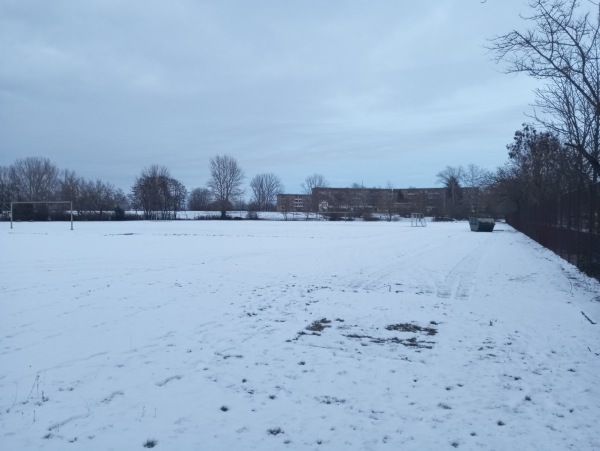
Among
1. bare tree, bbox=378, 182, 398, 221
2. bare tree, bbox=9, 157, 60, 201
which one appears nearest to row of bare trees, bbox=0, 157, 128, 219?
bare tree, bbox=9, 157, 60, 201

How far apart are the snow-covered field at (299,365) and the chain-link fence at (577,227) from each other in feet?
4.52

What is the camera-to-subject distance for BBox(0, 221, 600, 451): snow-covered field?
3.99 m

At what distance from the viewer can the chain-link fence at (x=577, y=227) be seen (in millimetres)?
11922

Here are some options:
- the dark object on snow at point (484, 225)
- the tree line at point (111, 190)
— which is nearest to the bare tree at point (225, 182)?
the tree line at point (111, 190)

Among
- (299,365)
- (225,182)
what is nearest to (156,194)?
(225,182)

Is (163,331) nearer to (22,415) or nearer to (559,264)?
(22,415)

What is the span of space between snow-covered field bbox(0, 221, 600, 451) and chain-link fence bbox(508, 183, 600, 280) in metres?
Answer: 1.38

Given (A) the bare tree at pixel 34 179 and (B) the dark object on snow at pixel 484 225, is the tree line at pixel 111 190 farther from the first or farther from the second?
(B) the dark object on snow at pixel 484 225

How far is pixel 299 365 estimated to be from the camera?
5.66 meters

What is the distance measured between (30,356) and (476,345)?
5.90 meters

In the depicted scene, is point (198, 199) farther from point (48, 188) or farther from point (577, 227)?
point (577, 227)

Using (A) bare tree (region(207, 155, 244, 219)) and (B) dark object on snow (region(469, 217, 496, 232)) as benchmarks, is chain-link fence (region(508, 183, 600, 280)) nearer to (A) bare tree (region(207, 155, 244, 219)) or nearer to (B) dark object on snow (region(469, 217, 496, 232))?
(B) dark object on snow (region(469, 217, 496, 232))

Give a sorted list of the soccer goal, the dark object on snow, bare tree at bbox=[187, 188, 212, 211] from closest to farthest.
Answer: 1. the dark object on snow
2. the soccer goal
3. bare tree at bbox=[187, 188, 212, 211]

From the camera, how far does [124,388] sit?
490 cm
